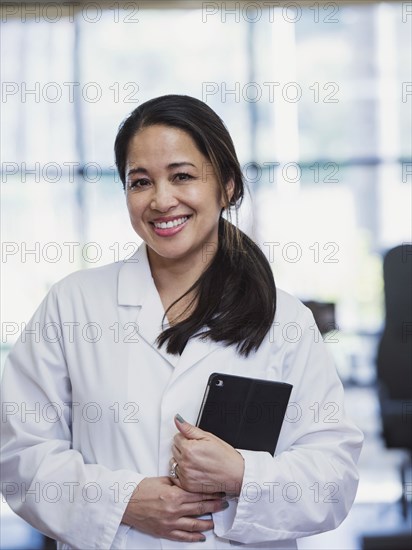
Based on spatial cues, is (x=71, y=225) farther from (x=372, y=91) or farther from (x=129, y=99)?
(x=372, y=91)

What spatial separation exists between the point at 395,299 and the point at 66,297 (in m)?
2.68

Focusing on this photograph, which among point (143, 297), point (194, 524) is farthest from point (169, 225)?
point (194, 524)

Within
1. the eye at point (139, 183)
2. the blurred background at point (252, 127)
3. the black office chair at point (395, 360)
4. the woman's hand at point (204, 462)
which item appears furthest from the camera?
the blurred background at point (252, 127)

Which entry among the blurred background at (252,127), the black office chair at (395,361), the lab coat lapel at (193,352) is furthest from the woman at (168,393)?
the blurred background at (252,127)

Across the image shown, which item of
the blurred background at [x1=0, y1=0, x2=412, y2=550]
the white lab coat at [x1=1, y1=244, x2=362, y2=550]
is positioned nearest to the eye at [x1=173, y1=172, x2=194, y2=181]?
the white lab coat at [x1=1, y1=244, x2=362, y2=550]

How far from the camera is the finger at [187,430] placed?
1.37 meters

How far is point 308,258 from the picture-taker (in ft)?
19.0

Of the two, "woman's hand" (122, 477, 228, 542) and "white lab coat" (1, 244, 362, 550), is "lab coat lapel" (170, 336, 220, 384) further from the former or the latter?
"woman's hand" (122, 477, 228, 542)

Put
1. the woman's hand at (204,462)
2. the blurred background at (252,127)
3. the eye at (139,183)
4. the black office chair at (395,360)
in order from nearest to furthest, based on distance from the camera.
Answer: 1. the woman's hand at (204,462)
2. the eye at (139,183)
3. the black office chair at (395,360)
4. the blurred background at (252,127)

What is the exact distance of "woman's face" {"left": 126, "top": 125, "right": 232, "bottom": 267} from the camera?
1.43 meters

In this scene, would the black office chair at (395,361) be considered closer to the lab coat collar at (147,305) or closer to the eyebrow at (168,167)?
the lab coat collar at (147,305)

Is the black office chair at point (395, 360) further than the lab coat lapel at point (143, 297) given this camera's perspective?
Yes

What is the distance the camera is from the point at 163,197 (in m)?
1.41

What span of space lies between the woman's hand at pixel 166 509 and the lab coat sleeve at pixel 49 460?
0.02 m
